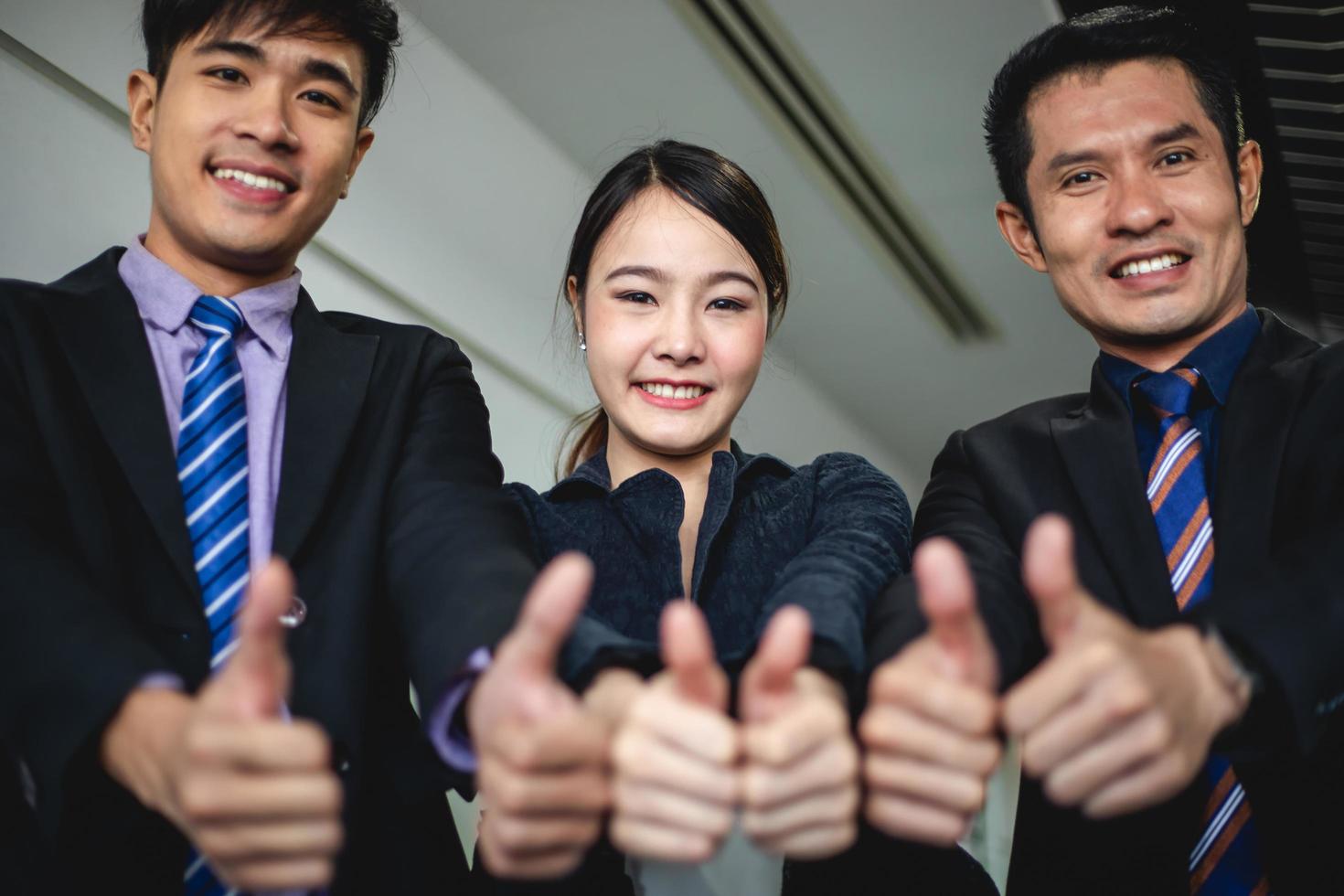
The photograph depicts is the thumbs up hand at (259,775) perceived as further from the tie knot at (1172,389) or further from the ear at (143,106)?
the tie knot at (1172,389)

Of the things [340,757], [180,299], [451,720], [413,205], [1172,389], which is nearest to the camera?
[451,720]

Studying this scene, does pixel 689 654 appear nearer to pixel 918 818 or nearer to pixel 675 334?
pixel 918 818

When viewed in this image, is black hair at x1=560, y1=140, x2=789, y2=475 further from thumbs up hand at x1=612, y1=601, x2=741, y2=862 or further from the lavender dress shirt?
thumbs up hand at x1=612, y1=601, x2=741, y2=862

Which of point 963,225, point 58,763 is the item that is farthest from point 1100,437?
point 963,225

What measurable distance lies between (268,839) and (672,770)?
0.85ft

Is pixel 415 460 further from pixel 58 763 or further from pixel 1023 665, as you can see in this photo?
pixel 1023 665

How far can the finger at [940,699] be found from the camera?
0.85 meters

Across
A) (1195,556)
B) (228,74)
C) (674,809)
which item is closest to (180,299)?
(228,74)

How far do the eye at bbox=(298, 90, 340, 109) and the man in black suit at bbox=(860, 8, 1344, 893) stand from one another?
2.84ft

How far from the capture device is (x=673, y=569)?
1.42m

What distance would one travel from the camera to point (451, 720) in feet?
3.35

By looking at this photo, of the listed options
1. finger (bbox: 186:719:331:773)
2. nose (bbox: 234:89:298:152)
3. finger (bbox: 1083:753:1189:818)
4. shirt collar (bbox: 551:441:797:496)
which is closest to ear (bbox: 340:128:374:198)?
nose (bbox: 234:89:298:152)

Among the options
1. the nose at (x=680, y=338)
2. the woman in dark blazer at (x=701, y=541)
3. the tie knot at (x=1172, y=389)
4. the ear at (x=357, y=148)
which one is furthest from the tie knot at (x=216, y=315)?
the tie knot at (x=1172, y=389)

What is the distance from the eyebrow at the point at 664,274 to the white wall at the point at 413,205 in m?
0.77
